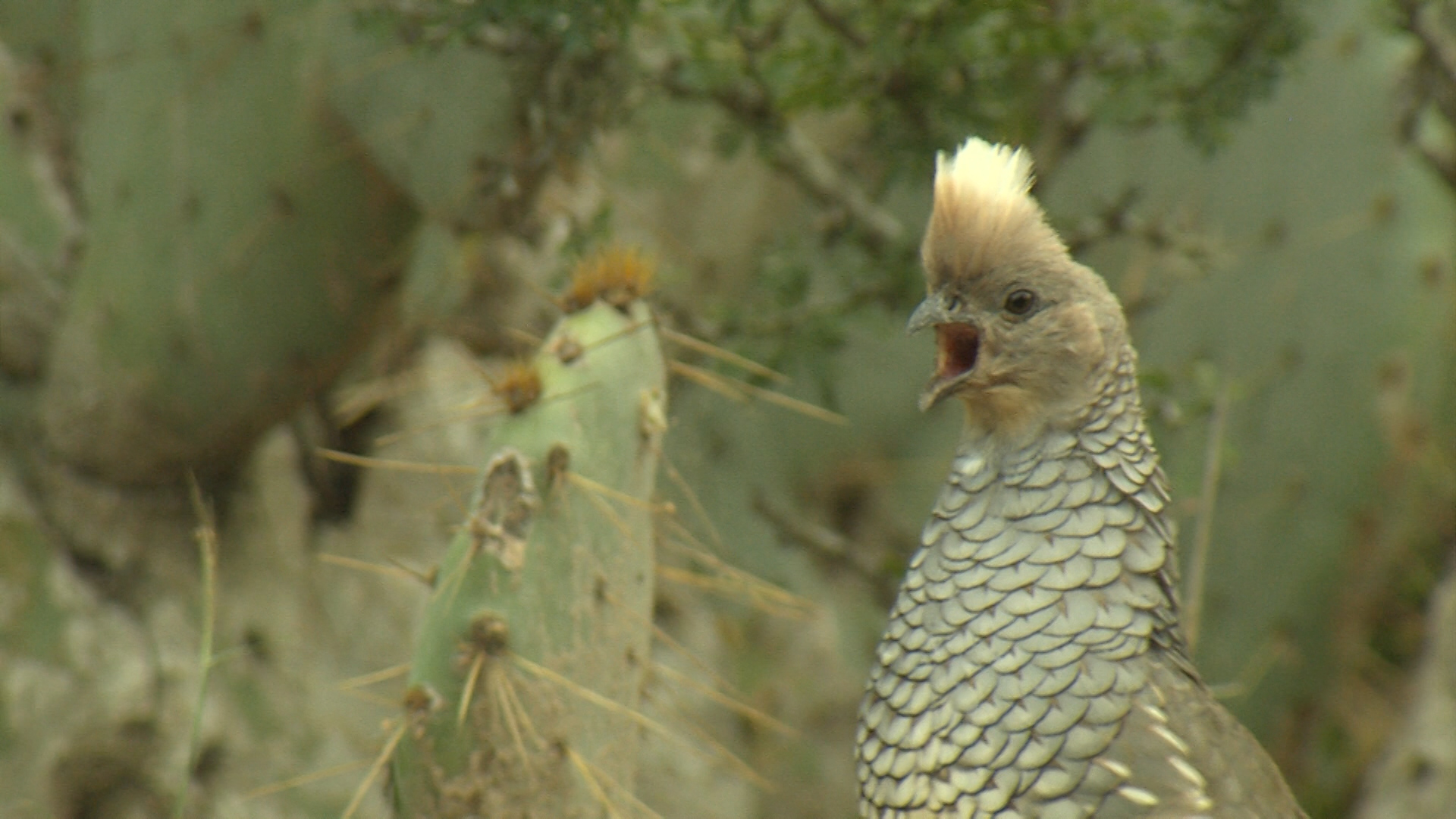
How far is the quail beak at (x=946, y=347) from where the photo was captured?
1.47 meters

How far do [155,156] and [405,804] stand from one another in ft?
4.03

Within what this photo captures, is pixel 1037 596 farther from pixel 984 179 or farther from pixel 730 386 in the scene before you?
pixel 730 386

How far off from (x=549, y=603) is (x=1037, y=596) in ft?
1.68

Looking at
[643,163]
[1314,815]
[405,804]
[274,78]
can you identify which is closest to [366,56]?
[274,78]

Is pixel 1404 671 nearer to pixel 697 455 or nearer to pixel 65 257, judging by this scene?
pixel 697 455

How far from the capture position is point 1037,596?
57.1 inches

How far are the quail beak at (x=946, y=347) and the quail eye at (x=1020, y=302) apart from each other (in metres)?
0.04

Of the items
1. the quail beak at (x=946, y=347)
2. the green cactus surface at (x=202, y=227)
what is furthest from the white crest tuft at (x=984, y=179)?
the green cactus surface at (x=202, y=227)

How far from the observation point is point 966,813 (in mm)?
1419

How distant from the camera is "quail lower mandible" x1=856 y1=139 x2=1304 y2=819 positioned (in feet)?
4.61

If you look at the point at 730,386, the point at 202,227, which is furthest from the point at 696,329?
the point at 202,227

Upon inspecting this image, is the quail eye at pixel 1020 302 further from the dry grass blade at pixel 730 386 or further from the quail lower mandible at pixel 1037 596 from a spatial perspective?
the dry grass blade at pixel 730 386

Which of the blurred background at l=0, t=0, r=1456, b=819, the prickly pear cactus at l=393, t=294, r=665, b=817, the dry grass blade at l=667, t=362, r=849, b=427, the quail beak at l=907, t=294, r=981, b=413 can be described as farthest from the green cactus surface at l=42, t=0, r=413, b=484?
the quail beak at l=907, t=294, r=981, b=413

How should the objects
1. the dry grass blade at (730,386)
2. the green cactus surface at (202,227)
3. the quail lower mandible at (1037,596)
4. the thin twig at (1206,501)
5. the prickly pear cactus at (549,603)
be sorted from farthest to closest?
the green cactus surface at (202,227) < the thin twig at (1206,501) < the dry grass blade at (730,386) < the prickly pear cactus at (549,603) < the quail lower mandible at (1037,596)
